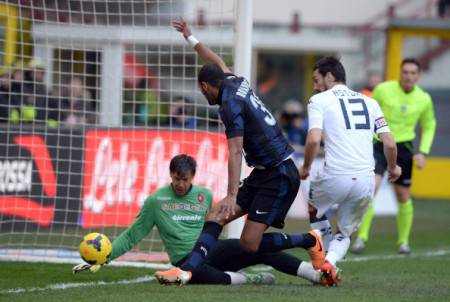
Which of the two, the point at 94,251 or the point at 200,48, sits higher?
the point at 200,48

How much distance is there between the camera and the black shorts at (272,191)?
29.4 ft

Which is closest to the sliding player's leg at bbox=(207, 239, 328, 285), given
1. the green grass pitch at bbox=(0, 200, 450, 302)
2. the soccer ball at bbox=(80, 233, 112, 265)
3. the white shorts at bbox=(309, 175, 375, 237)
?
the green grass pitch at bbox=(0, 200, 450, 302)

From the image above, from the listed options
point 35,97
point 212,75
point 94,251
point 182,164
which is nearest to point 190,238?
point 182,164

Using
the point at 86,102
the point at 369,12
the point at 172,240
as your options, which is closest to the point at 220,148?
the point at 86,102

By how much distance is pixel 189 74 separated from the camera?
531 inches

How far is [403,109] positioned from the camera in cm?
1348

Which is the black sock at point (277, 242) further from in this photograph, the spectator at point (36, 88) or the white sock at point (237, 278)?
the spectator at point (36, 88)

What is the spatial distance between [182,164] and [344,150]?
134 centimetres

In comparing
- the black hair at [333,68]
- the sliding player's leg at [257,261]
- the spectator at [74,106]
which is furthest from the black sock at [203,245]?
the spectator at [74,106]

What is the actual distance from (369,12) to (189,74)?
21265mm

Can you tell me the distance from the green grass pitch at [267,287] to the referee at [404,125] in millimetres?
425

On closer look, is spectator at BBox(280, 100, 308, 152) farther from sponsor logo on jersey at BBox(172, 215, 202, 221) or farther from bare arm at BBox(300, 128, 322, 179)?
bare arm at BBox(300, 128, 322, 179)

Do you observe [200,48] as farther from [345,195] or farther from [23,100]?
[23,100]

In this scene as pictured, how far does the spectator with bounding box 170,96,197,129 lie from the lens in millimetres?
12898
